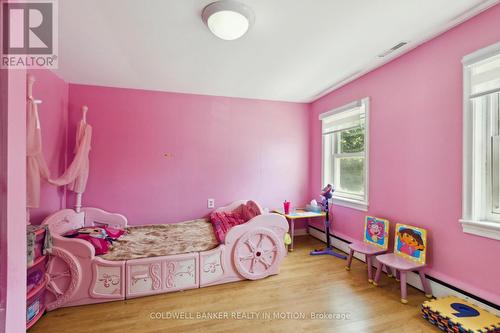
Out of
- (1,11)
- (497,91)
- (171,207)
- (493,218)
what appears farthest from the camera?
(171,207)

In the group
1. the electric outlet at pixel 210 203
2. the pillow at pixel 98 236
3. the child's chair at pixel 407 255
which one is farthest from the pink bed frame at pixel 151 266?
the electric outlet at pixel 210 203

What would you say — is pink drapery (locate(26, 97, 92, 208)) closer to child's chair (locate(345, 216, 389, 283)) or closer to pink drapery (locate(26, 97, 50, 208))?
pink drapery (locate(26, 97, 50, 208))

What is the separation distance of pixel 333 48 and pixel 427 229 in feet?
6.41

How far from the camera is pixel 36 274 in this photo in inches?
68.6

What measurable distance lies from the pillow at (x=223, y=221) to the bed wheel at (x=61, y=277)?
132cm

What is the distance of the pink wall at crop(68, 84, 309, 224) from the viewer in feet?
10.1

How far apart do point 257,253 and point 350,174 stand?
5.93ft

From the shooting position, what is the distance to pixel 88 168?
2.91 meters

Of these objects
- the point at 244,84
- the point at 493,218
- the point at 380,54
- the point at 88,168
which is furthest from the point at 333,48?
the point at 88,168

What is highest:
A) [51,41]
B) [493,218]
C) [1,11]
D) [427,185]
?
[51,41]

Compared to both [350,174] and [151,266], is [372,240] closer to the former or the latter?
[350,174]

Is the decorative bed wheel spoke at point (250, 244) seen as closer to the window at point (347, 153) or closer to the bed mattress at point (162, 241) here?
the bed mattress at point (162, 241)

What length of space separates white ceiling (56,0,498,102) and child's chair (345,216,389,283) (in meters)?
1.81

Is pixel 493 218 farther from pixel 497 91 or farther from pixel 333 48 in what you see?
pixel 333 48
